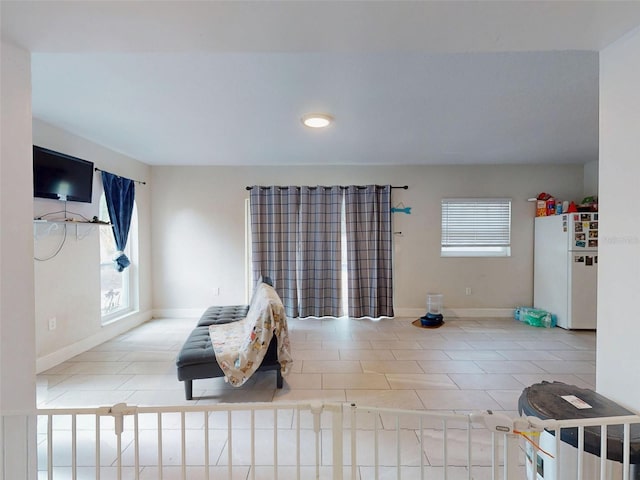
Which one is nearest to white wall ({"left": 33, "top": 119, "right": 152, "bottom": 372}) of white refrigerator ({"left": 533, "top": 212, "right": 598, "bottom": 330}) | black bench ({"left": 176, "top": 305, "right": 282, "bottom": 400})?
black bench ({"left": 176, "top": 305, "right": 282, "bottom": 400})

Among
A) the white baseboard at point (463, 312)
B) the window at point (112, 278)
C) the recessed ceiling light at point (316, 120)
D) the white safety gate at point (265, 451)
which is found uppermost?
the recessed ceiling light at point (316, 120)

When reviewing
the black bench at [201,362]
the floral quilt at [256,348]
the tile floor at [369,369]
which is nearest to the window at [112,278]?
the tile floor at [369,369]

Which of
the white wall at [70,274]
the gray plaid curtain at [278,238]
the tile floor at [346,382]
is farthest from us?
the gray plaid curtain at [278,238]

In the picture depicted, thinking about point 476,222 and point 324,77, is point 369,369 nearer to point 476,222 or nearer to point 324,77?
point 324,77

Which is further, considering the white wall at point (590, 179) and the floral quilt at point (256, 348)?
the white wall at point (590, 179)

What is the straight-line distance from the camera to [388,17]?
3.49ft

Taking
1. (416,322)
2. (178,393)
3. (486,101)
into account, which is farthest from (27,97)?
(416,322)

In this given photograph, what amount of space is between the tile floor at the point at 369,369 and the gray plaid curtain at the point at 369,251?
49cm

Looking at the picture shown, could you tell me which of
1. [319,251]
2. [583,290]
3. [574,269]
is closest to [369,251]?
[319,251]

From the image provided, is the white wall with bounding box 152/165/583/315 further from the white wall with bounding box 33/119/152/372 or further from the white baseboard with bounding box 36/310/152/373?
the white wall with bounding box 33/119/152/372

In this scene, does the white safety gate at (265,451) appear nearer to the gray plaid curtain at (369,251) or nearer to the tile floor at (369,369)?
the tile floor at (369,369)

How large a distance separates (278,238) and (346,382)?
8.43 feet

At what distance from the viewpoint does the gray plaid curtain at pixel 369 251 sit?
189 inches

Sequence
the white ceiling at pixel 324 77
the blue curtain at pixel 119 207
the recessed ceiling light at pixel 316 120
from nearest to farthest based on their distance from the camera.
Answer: the white ceiling at pixel 324 77
the recessed ceiling light at pixel 316 120
the blue curtain at pixel 119 207
